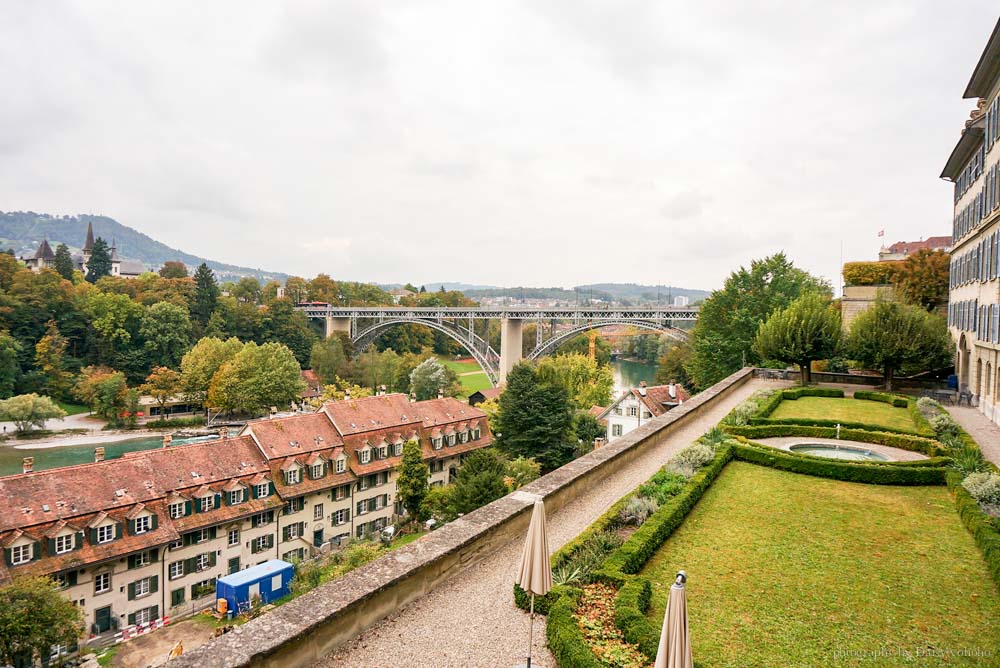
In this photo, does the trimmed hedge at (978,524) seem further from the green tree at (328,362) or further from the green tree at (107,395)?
the green tree at (107,395)

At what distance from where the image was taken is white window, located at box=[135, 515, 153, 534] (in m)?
21.8

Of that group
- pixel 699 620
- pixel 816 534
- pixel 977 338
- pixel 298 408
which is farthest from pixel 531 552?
pixel 298 408

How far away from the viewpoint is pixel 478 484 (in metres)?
23.3

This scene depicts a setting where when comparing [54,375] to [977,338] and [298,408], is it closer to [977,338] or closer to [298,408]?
[298,408]

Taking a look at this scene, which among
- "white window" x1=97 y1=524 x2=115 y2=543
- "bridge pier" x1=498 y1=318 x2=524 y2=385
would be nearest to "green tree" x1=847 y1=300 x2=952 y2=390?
"white window" x1=97 y1=524 x2=115 y2=543

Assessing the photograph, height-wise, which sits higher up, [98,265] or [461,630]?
[98,265]

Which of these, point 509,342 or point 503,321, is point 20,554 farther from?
point 509,342

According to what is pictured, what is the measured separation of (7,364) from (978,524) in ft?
236

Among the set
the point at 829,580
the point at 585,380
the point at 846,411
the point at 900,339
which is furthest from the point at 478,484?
the point at 585,380

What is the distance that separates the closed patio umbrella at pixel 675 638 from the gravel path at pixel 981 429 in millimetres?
13688

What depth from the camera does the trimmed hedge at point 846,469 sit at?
11.9 m

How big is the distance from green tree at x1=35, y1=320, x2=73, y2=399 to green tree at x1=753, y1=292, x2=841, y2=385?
219ft

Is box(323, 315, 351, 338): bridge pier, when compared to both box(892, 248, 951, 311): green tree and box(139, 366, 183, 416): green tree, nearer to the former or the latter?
box(139, 366, 183, 416): green tree

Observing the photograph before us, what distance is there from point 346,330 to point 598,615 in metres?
76.5
